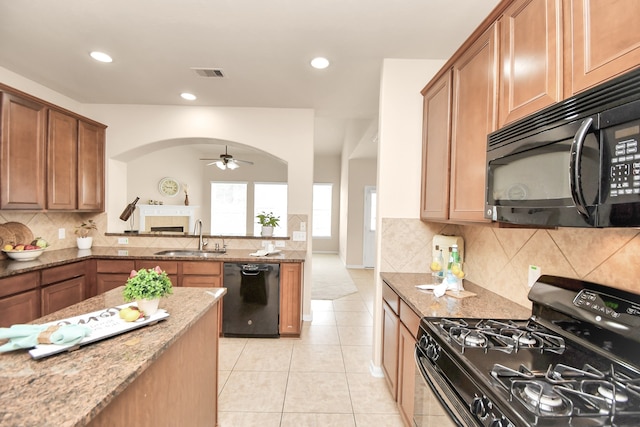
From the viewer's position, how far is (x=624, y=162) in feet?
2.47

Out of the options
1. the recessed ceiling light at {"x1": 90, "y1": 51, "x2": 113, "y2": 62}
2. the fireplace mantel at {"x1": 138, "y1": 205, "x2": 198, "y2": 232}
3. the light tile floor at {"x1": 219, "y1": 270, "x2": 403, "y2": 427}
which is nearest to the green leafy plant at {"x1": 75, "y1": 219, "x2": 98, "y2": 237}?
the fireplace mantel at {"x1": 138, "y1": 205, "x2": 198, "y2": 232}

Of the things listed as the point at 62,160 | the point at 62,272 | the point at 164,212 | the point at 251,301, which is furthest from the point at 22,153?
the point at 164,212

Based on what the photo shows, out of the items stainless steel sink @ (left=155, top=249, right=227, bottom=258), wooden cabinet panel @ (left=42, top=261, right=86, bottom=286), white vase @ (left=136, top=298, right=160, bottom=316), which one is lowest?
wooden cabinet panel @ (left=42, top=261, right=86, bottom=286)

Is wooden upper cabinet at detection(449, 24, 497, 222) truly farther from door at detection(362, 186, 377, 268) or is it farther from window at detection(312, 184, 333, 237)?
window at detection(312, 184, 333, 237)

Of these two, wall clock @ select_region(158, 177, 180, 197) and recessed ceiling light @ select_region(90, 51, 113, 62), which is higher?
recessed ceiling light @ select_region(90, 51, 113, 62)

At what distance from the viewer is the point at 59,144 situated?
3.07 m

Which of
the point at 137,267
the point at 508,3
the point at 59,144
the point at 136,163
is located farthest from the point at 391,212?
the point at 136,163

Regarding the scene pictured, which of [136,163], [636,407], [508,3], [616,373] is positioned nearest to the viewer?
[636,407]

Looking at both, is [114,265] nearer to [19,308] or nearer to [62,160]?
[19,308]

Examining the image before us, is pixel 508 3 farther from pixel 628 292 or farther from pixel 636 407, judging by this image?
pixel 636 407

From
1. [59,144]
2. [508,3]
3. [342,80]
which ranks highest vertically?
[342,80]

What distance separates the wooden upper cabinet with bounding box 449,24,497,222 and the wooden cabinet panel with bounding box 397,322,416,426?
0.81 metres

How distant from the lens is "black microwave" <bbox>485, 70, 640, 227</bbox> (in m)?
0.75

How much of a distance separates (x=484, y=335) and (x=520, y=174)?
2.29 feet
